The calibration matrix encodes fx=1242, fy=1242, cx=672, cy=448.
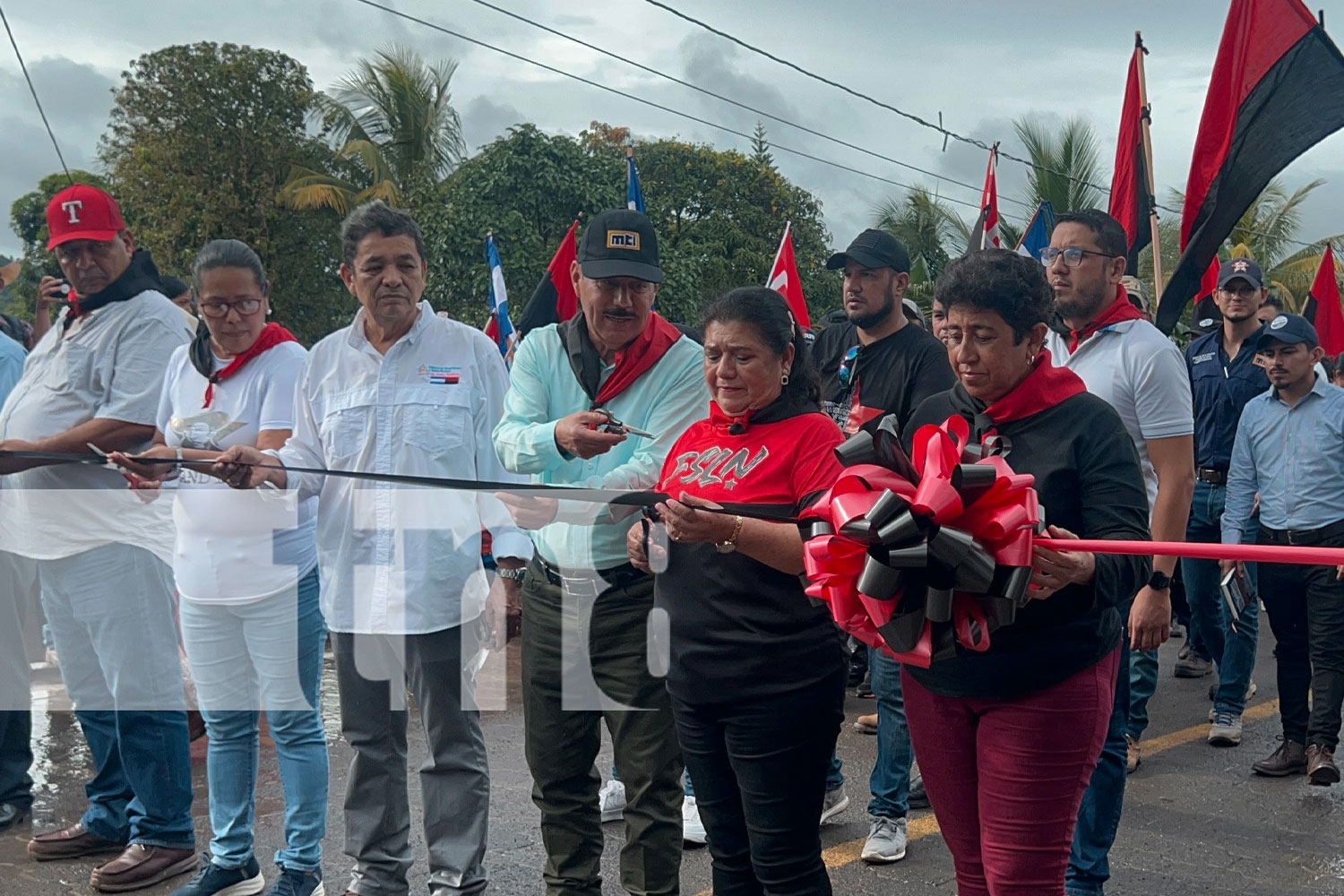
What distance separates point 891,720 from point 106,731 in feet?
9.40

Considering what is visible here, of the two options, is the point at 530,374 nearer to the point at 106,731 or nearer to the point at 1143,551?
the point at 1143,551

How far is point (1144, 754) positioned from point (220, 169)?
76.7ft

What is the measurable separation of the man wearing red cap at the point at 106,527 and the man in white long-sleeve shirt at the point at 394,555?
89cm

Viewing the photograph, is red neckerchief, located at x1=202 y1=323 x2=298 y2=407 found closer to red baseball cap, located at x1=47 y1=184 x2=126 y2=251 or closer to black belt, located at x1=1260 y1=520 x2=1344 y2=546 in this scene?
red baseball cap, located at x1=47 y1=184 x2=126 y2=251

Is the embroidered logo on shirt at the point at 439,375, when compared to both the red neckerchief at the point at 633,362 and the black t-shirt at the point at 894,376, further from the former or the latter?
the black t-shirt at the point at 894,376

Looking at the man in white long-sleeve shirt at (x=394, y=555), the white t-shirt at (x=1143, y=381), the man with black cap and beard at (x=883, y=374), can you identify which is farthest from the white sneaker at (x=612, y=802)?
the white t-shirt at (x=1143, y=381)

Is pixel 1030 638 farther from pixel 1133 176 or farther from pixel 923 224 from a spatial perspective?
pixel 923 224

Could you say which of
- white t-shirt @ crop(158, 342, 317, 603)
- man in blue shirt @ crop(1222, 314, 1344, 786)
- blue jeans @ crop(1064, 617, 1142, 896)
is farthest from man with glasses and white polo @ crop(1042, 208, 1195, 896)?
white t-shirt @ crop(158, 342, 317, 603)

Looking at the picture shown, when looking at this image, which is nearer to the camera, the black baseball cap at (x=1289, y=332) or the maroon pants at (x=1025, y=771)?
the maroon pants at (x=1025, y=771)

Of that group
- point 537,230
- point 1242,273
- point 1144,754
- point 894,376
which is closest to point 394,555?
point 894,376

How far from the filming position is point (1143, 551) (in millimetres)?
2393

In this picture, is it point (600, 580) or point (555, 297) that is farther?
point (555, 297)

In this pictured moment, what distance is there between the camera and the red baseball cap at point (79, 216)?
4355 millimetres

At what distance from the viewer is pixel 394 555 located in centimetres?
380
